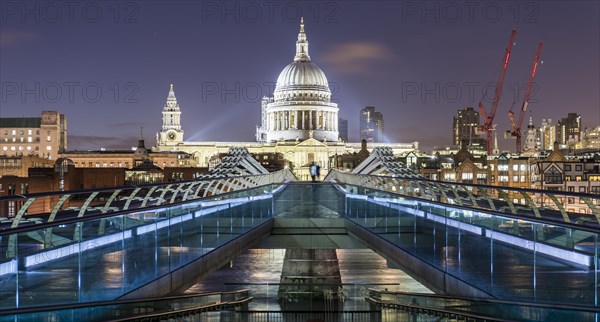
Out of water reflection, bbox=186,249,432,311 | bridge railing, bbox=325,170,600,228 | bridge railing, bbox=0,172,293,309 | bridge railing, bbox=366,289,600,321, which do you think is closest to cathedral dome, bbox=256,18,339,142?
water reflection, bbox=186,249,432,311

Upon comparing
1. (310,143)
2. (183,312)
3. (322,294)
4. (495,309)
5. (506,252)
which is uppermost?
(310,143)

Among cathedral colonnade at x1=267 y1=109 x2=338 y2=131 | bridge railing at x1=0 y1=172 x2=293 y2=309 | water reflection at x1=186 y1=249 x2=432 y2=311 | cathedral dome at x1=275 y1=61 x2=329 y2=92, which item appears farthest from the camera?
cathedral dome at x1=275 y1=61 x2=329 y2=92

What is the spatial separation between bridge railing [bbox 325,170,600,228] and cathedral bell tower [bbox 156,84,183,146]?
162 m

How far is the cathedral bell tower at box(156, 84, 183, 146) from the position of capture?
186m

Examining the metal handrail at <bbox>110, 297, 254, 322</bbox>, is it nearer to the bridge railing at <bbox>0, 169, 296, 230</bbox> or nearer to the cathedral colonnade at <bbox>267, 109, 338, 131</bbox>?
the bridge railing at <bbox>0, 169, 296, 230</bbox>

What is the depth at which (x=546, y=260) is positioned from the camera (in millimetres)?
8438

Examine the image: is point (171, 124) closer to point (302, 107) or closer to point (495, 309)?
point (302, 107)

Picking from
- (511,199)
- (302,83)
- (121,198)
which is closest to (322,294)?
(511,199)

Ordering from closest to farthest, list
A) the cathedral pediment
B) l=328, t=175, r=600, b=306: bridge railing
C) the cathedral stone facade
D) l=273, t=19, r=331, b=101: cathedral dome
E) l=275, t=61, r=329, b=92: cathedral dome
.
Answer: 1. l=328, t=175, r=600, b=306: bridge railing
2. the cathedral pediment
3. the cathedral stone facade
4. l=273, t=19, r=331, b=101: cathedral dome
5. l=275, t=61, r=329, b=92: cathedral dome

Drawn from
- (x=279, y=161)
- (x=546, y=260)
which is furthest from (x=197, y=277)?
(x=279, y=161)

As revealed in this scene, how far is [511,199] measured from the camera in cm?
1313

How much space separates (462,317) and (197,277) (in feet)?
17.9

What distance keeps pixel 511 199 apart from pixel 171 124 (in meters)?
181

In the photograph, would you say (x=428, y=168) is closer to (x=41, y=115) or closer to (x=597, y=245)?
(x=41, y=115)
